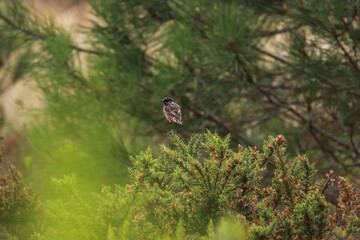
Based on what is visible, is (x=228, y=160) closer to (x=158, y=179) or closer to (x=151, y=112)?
(x=158, y=179)

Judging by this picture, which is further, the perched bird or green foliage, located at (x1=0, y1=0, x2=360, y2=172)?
green foliage, located at (x1=0, y1=0, x2=360, y2=172)

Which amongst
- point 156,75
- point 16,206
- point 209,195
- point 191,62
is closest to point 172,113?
point 209,195

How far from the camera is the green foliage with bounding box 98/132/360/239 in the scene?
4.62 feet

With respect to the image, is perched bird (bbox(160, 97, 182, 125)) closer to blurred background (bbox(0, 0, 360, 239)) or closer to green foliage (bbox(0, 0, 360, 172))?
blurred background (bbox(0, 0, 360, 239))

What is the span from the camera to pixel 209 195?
4.75ft

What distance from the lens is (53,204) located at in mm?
1451

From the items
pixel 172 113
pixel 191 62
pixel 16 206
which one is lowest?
pixel 16 206

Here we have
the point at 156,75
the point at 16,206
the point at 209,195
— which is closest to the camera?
the point at 209,195

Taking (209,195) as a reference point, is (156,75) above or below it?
above

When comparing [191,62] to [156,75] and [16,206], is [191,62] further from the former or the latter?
[16,206]

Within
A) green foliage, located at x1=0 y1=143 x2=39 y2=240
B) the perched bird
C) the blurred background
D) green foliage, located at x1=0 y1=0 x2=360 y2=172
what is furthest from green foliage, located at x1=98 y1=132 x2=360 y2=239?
green foliage, located at x1=0 y1=0 x2=360 y2=172

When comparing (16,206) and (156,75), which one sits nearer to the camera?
(16,206)

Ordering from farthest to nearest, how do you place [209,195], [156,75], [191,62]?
[156,75]
[191,62]
[209,195]

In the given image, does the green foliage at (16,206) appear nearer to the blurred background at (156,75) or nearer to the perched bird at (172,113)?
the blurred background at (156,75)
